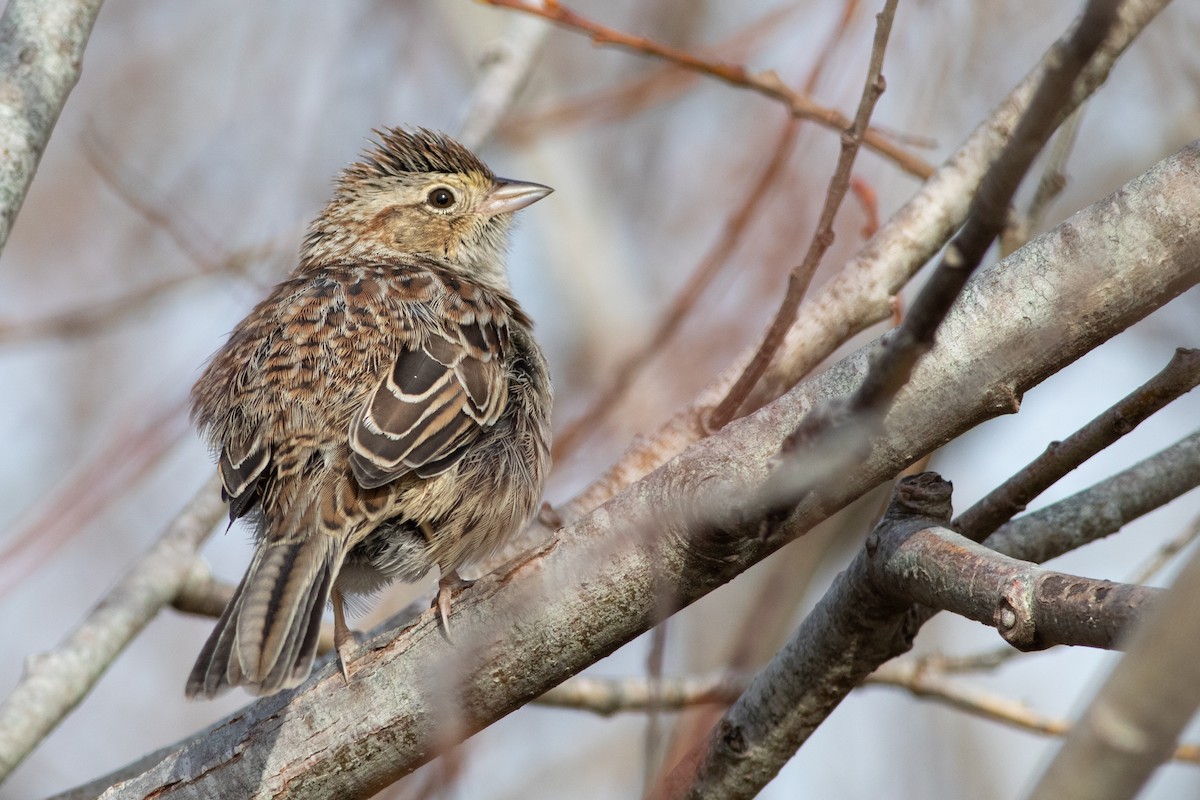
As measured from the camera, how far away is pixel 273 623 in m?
3.52

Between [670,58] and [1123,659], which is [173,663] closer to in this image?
[670,58]

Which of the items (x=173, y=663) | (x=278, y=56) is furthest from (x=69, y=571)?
(x=278, y=56)

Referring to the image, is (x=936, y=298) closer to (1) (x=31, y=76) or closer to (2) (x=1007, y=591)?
(2) (x=1007, y=591)

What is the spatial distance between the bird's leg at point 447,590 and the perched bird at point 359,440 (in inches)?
0.6

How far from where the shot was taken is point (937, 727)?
9.14 m

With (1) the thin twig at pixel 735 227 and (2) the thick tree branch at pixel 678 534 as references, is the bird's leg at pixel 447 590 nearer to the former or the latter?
(2) the thick tree branch at pixel 678 534

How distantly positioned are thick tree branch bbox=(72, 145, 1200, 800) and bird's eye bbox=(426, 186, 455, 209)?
291cm

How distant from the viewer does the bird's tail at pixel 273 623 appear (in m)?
3.40

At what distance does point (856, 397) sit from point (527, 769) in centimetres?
649

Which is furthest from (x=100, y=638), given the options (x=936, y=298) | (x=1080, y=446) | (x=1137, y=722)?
(x=1137, y=722)

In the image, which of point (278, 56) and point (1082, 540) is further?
point (278, 56)

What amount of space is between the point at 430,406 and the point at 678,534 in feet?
5.36

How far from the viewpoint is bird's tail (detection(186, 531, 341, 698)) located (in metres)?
3.40

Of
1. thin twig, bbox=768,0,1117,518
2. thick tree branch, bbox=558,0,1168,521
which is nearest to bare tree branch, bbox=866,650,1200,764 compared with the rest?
thick tree branch, bbox=558,0,1168,521
